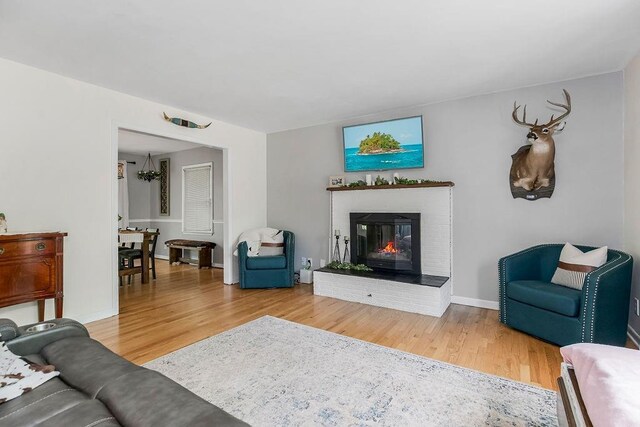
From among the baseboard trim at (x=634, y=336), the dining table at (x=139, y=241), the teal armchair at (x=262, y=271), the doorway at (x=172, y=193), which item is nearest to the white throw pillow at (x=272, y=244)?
the teal armchair at (x=262, y=271)

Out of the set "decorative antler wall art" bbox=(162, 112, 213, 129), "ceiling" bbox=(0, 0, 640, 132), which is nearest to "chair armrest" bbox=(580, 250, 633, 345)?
"ceiling" bbox=(0, 0, 640, 132)

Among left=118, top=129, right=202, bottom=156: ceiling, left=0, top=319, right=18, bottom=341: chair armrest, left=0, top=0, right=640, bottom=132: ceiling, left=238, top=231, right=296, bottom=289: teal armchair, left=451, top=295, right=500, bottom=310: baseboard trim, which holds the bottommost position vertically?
left=451, top=295, right=500, bottom=310: baseboard trim

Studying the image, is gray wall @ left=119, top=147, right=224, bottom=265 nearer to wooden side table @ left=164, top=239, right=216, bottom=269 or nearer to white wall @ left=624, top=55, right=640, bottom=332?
wooden side table @ left=164, top=239, right=216, bottom=269

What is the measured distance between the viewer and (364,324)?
10.7 ft

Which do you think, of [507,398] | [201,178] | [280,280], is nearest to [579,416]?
[507,398]

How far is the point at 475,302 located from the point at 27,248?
14.8 feet

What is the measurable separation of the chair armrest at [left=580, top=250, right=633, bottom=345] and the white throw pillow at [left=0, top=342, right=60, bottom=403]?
325 centimetres

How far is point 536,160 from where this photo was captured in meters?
3.34

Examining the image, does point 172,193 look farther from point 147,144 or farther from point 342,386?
point 342,386

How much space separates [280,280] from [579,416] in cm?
385

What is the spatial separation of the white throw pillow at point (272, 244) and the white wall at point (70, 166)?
1959 millimetres

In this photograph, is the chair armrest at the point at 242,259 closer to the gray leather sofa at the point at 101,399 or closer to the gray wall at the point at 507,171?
the gray wall at the point at 507,171

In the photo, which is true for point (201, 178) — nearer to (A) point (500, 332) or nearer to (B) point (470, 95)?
(B) point (470, 95)

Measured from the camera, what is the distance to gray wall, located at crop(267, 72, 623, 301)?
10.2 ft
